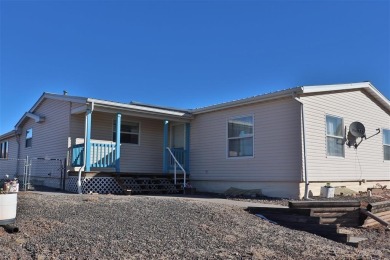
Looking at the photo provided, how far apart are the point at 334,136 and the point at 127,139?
7.63 meters

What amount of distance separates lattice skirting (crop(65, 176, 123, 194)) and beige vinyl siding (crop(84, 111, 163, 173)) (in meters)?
1.85

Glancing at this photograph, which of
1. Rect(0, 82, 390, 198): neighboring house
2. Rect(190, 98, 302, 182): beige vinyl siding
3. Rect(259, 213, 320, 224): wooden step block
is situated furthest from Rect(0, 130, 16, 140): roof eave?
Rect(259, 213, 320, 224): wooden step block

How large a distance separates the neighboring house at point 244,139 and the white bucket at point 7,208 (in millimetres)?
6278

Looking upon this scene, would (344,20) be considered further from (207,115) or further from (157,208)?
(157,208)

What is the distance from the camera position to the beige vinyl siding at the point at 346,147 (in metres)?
11.4

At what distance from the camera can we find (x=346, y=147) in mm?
12688

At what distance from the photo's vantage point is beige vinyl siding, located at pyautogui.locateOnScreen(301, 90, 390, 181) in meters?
11.4

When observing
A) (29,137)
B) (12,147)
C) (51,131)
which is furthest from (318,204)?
(12,147)

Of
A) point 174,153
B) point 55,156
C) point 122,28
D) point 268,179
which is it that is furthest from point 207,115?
point 55,156

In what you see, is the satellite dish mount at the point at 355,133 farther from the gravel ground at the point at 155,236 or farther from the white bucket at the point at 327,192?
the gravel ground at the point at 155,236

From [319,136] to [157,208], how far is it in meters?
6.35

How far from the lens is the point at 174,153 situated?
14.4m

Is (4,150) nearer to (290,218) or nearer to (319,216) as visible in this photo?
(290,218)

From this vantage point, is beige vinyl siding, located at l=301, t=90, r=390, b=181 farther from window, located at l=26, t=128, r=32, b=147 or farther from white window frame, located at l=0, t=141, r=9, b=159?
white window frame, located at l=0, t=141, r=9, b=159
